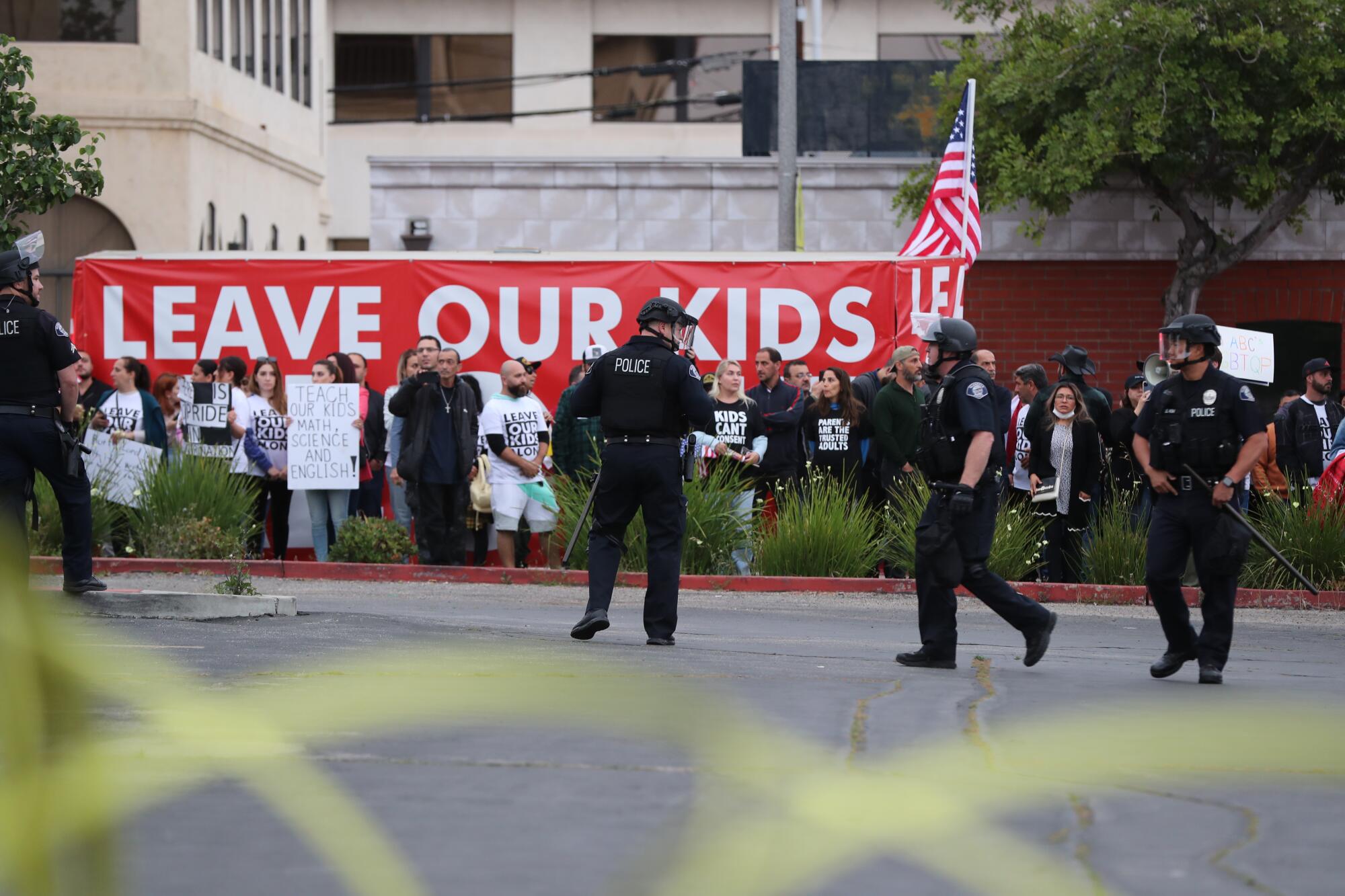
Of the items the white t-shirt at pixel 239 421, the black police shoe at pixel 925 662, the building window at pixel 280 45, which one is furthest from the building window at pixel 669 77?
the black police shoe at pixel 925 662

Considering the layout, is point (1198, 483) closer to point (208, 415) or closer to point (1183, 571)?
point (1183, 571)

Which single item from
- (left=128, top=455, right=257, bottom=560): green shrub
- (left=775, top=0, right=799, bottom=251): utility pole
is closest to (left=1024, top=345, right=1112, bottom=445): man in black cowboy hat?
(left=775, top=0, right=799, bottom=251): utility pole

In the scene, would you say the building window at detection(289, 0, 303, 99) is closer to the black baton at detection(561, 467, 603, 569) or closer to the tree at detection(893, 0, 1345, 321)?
the tree at detection(893, 0, 1345, 321)

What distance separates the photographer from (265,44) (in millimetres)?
32812

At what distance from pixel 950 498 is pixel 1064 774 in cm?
296

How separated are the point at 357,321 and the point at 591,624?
805cm

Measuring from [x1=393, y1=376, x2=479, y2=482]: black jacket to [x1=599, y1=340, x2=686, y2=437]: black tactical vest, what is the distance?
5.02m

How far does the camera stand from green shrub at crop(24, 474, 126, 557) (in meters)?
14.7

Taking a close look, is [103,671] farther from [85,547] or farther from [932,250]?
[932,250]

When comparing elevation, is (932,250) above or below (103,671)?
above

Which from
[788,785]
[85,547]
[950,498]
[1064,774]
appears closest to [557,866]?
[788,785]

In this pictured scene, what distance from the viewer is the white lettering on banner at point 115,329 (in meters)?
17.2

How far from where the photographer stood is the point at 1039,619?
30.6 ft

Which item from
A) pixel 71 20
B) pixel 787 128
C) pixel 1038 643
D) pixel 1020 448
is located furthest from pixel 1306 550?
pixel 71 20
